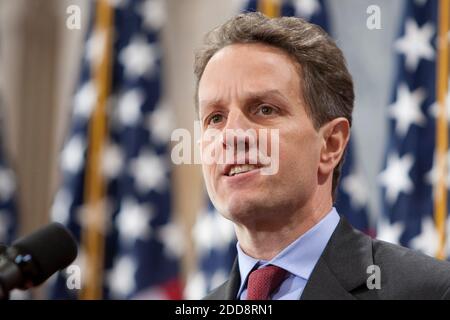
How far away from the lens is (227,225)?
10.7 feet

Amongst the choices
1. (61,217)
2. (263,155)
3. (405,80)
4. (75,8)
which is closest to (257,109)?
(263,155)

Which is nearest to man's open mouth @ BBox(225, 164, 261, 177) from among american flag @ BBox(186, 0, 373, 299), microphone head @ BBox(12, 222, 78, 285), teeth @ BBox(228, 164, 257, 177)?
teeth @ BBox(228, 164, 257, 177)

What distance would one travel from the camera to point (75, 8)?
290 cm

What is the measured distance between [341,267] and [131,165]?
7.15 feet

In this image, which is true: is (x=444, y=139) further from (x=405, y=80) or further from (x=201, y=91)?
(x=201, y=91)

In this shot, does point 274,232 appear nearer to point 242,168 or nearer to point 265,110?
point 242,168

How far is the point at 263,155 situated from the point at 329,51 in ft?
1.22

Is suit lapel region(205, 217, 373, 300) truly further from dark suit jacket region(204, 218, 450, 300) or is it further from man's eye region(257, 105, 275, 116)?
man's eye region(257, 105, 275, 116)

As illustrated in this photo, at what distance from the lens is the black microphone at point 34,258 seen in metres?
1.05

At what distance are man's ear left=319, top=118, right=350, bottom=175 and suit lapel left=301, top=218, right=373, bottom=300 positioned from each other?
17 cm

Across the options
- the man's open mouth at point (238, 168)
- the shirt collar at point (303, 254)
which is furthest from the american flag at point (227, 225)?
the man's open mouth at point (238, 168)

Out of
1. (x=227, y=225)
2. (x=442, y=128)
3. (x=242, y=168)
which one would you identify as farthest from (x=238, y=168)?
(x=442, y=128)

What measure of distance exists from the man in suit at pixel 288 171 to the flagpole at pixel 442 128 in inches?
59.8

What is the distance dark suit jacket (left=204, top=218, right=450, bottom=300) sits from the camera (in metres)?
1.40
